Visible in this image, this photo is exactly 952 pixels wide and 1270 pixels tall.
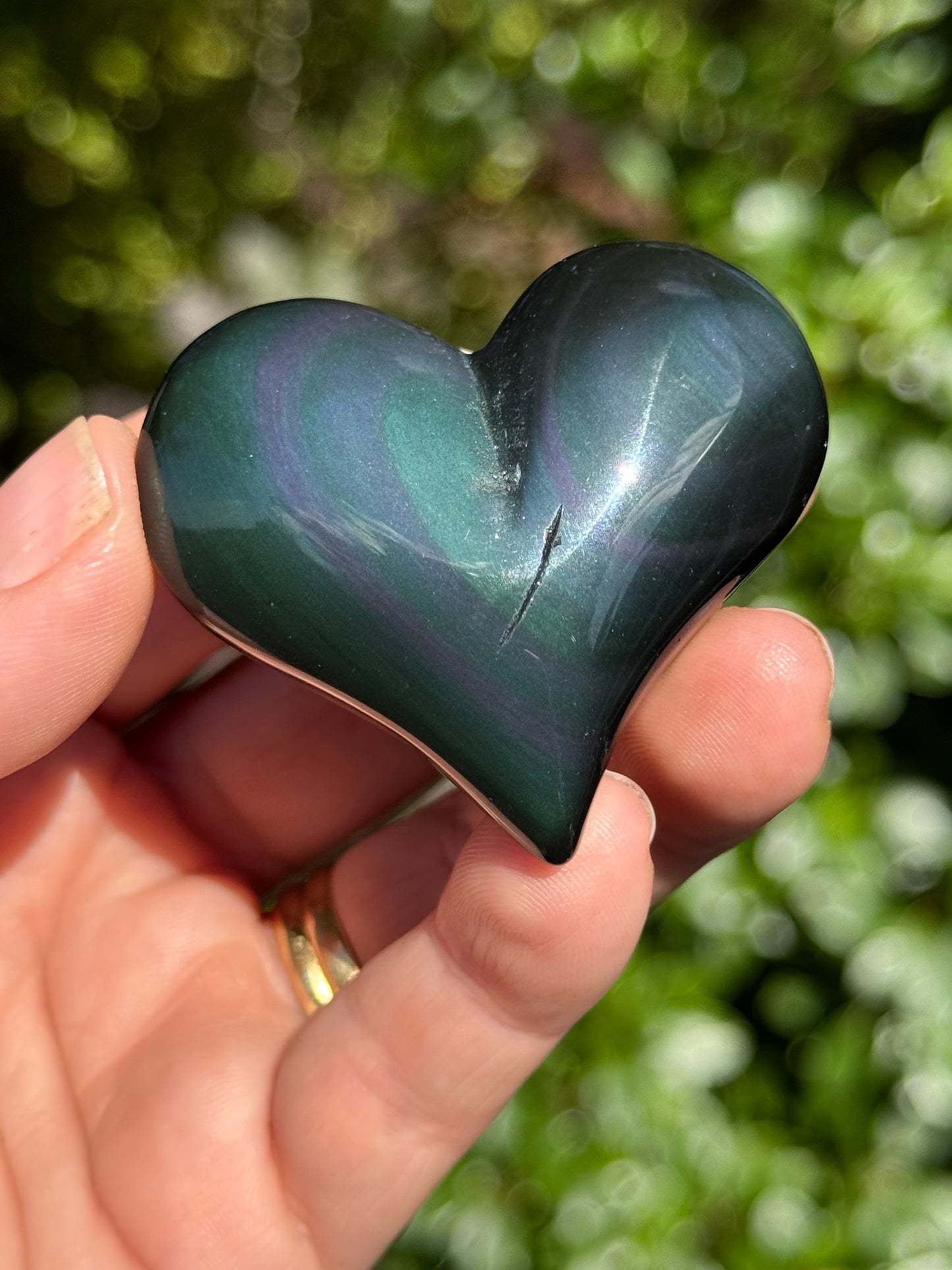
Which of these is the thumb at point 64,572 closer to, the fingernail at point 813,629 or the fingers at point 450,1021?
the fingers at point 450,1021

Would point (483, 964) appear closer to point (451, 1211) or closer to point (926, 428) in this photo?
point (451, 1211)

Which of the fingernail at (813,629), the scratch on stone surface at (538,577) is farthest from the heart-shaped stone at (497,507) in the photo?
the fingernail at (813,629)

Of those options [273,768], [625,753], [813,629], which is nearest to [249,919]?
[273,768]

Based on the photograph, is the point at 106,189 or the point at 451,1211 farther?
the point at 106,189

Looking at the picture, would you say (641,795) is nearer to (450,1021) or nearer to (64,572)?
(450,1021)

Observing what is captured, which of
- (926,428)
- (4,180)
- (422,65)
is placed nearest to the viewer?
(926,428)

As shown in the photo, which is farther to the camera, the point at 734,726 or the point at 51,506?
the point at 734,726

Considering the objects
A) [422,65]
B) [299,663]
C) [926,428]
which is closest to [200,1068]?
[299,663]
